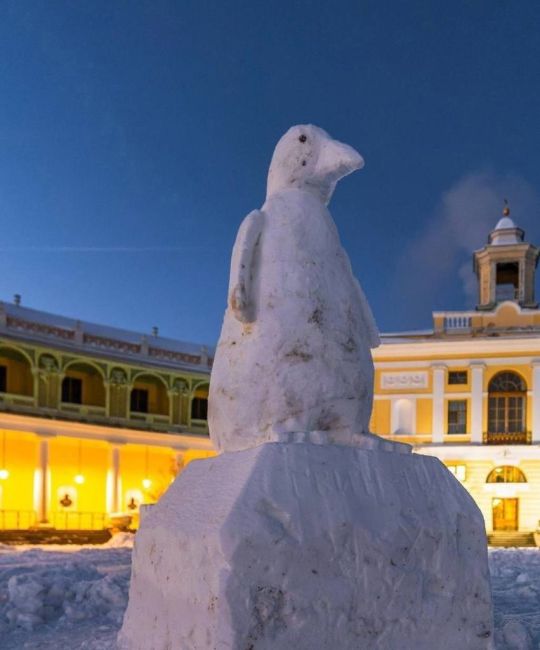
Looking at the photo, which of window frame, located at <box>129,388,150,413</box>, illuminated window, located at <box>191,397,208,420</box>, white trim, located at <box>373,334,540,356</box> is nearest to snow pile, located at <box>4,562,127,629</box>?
white trim, located at <box>373,334,540,356</box>

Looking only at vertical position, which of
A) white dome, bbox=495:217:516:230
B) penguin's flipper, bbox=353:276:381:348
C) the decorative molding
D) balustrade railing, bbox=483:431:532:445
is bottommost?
balustrade railing, bbox=483:431:532:445

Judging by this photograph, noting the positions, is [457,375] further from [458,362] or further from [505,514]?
[505,514]

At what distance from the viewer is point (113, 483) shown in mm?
24453

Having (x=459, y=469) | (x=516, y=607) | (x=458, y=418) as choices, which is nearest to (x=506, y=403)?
(x=458, y=418)

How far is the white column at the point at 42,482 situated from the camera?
2142cm

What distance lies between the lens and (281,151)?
362 centimetres

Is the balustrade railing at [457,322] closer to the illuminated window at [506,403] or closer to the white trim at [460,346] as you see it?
the white trim at [460,346]

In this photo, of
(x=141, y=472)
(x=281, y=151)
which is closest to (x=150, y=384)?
(x=141, y=472)

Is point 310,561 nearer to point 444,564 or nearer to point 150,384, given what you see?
point 444,564

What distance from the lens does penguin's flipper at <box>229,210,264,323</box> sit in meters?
3.25

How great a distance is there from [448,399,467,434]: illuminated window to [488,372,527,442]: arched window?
90 centimetres

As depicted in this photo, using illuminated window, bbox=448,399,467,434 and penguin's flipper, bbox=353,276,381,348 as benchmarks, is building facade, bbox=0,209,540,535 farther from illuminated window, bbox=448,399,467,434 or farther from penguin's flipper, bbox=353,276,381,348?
penguin's flipper, bbox=353,276,381,348

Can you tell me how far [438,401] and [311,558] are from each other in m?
23.3

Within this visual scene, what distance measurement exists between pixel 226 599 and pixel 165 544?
1.84 ft
